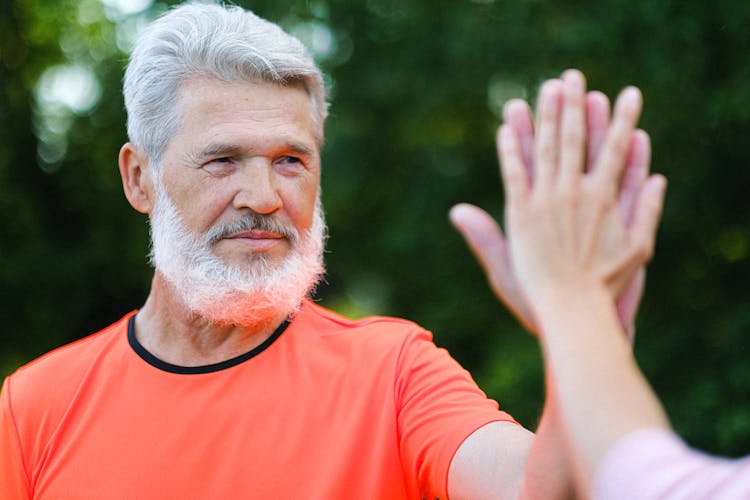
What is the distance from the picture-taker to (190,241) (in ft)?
8.95

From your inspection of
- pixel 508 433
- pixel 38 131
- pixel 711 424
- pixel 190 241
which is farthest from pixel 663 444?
pixel 38 131

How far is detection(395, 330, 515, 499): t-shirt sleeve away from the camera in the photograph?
211cm

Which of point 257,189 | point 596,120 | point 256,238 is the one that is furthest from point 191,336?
point 596,120

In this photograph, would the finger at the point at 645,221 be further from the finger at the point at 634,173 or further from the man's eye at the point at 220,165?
the man's eye at the point at 220,165

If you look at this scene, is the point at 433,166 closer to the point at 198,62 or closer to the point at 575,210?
the point at 198,62

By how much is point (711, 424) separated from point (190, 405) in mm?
5379

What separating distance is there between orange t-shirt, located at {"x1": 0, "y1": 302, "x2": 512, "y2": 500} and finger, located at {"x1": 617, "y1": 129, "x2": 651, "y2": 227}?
1.01m

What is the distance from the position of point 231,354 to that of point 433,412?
0.69 metres

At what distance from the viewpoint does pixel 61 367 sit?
2.65m

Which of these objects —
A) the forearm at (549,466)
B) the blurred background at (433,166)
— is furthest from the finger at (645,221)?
the blurred background at (433,166)

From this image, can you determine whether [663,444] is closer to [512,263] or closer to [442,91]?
[512,263]

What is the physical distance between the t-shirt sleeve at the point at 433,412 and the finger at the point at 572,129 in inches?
40.7

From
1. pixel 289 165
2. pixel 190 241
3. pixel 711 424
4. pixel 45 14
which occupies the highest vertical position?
pixel 45 14

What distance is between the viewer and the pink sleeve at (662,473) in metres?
0.97
